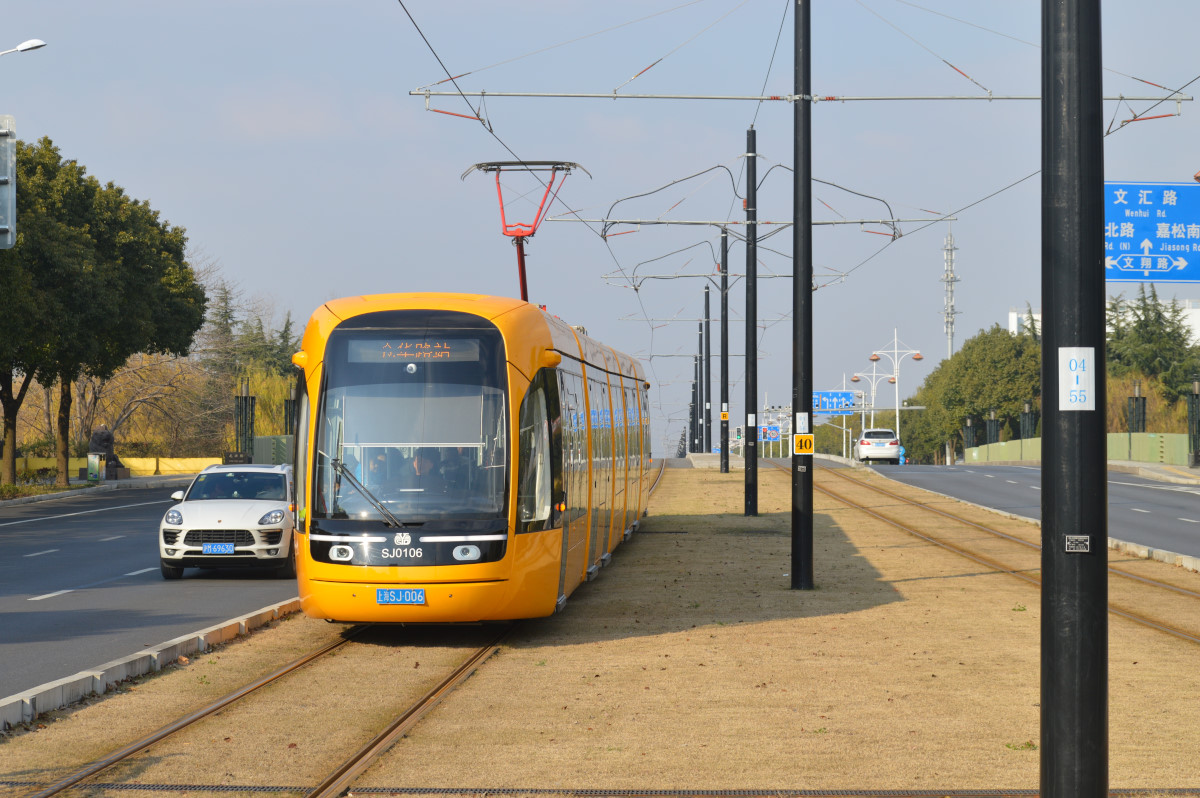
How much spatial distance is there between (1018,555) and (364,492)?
1228cm

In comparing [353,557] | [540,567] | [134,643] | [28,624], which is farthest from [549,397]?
[28,624]

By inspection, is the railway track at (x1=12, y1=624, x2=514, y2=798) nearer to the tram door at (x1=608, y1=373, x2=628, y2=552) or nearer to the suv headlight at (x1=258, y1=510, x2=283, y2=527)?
the suv headlight at (x1=258, y1=510, x2=283, y2=527)

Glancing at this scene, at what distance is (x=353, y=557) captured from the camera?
1109 cm

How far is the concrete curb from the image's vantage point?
816cm

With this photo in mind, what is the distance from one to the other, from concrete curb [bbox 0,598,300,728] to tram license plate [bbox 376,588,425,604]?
5.26 ft

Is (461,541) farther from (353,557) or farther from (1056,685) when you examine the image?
(1056,685)

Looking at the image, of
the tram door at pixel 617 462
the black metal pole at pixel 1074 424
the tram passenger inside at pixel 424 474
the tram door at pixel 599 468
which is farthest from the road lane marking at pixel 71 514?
the black metal pole at pixel 1074 424

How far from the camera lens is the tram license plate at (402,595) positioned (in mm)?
Result: 11000

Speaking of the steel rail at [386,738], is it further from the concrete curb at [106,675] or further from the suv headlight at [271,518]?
the suv headlight at [271,518]

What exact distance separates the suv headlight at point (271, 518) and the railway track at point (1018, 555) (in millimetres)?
9601

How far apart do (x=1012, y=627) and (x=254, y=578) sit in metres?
10.3

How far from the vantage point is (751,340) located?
89.3 feet

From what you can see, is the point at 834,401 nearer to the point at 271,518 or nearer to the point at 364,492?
the point at 271,518

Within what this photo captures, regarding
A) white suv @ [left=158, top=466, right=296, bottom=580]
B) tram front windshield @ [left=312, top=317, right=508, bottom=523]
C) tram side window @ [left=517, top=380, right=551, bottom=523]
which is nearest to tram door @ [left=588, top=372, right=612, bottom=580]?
tram side window @ [left=517, top=380, right=551, bottom=523]
